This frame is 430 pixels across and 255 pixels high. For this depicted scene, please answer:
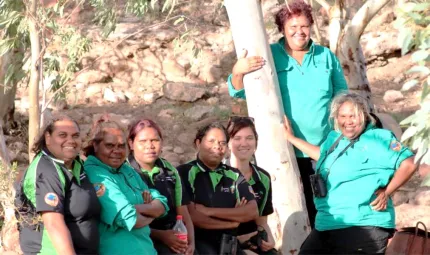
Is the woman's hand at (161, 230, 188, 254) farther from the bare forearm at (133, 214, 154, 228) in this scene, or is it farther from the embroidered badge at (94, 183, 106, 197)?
the embroidered badge at (94, 183, 106, 197)

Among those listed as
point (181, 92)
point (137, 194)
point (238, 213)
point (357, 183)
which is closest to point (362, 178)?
point (357, 183)

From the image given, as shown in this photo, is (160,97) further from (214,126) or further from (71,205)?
(71,205)

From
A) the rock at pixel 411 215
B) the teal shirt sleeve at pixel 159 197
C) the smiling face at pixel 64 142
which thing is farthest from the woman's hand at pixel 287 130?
the rock at pixel 411 215

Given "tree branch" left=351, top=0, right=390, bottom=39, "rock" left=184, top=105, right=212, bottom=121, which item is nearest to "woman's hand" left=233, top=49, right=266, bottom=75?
"tree branch" left=351, top=0, right=390, bottom=39

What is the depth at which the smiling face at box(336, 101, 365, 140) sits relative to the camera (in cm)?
567

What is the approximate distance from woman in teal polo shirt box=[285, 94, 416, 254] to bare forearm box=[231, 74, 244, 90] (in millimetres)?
923

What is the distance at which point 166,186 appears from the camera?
5664mm

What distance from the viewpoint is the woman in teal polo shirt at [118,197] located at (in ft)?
17.0

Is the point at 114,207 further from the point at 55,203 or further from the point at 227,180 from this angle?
the point at 227,180

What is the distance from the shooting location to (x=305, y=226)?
651 centimetres

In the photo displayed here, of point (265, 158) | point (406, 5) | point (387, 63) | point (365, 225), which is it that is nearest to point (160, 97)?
point (387, 63)

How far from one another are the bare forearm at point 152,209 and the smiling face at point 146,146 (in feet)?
1.01

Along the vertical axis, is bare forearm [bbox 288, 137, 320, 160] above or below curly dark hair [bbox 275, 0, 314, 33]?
below

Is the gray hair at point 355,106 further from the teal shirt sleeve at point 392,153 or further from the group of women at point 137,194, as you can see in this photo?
the group of women at point 137,194
